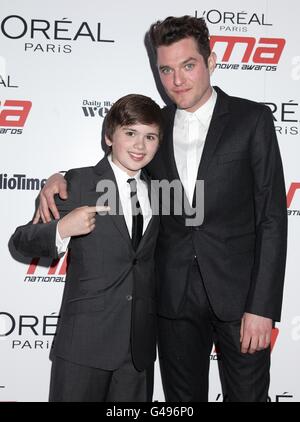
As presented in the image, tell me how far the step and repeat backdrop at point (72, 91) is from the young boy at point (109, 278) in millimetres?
815

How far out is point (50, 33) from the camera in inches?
99.6

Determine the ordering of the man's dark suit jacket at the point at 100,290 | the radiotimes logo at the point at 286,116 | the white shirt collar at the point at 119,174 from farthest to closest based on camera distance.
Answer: the radiotimes logo at the point at 286,116 → the white shirt collar at the point at 119,174 → the man's dark suit jacket at the point at 100,290

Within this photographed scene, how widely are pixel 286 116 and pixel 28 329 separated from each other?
70.2 inches

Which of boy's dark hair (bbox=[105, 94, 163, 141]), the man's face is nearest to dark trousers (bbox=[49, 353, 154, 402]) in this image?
boy's dark hair (bbox=[105, 94, 163, 141])

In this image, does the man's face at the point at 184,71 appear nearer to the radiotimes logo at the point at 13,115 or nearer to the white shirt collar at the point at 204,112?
the white shirt collar at the point at 204,112

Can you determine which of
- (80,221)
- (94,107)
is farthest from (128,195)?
(94,107)

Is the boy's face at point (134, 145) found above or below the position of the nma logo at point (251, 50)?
below

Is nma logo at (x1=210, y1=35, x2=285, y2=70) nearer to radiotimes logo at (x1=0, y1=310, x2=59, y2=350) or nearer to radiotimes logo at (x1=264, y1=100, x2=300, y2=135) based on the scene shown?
radiotimes logo at (x1=264, y1=100, x2=300, y2=135)

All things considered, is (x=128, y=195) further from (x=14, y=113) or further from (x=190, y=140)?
(x=14, y=113)

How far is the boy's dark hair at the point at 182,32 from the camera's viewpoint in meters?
1.85

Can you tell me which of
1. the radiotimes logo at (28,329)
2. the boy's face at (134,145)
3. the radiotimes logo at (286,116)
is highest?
the radiotimes logo at (286,116)

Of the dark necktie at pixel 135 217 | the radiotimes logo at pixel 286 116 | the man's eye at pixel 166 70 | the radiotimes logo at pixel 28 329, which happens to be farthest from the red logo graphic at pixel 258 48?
the radiotimes logo at pixel 28 329

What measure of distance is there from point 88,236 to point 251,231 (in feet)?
2.05

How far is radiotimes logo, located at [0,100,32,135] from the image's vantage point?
2.53 metres
